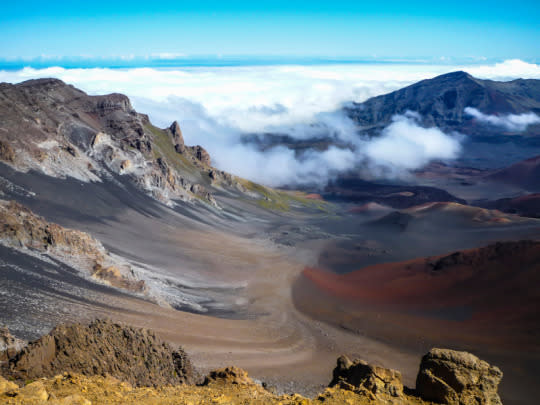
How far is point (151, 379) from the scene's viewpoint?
79.4 ft

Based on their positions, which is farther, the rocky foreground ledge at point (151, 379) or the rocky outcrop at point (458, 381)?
the rocky outcrop at point (458, 381)

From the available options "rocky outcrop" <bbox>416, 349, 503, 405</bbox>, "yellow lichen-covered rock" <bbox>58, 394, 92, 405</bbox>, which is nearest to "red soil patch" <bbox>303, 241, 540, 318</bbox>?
"rocky outcrop" <bbox>416, 349, 503, 405</bbox>

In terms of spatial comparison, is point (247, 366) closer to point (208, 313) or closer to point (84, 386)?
point (208, 313)

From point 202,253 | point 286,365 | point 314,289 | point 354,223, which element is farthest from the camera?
point 354,223

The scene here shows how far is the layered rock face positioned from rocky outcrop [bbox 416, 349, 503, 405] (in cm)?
6936

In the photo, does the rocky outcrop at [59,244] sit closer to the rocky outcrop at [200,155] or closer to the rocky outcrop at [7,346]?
the rocky outcrop at [7,346]

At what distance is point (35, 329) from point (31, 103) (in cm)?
6969

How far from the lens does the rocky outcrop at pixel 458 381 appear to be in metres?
16.9

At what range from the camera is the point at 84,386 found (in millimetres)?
14875

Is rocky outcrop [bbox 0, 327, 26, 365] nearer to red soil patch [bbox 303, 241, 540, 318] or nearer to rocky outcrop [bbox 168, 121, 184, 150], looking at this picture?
red soil patch [bbox 303, 241, 540, 318]

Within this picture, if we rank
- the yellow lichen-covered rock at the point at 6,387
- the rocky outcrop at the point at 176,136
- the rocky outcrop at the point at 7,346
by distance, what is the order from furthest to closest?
the rocky outcrop at the point at 176,136, the rocky outcrop at the point at 7,346, the yellow lichen-covered rock at the point at 6,387

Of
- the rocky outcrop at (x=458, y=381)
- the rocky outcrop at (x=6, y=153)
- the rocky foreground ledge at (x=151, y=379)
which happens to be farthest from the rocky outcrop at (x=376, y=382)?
the rocky outcrop at (x=6, y=153)

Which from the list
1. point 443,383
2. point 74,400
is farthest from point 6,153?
point 443,383

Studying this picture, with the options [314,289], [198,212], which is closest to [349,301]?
[314,289]
